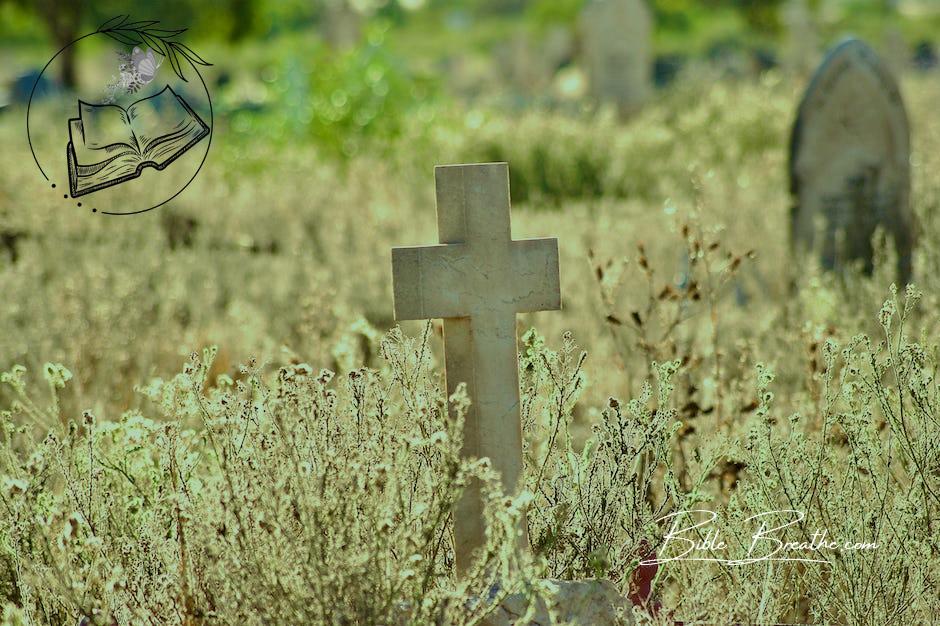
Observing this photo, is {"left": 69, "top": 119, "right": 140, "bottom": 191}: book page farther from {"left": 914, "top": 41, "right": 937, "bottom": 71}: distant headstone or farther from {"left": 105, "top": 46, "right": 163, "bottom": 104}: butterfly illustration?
{"left": 914, "top": 41, "right": 937, "bottom": 71}: distant headstone

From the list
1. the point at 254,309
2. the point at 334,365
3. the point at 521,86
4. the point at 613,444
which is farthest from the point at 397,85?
the point at 521,86

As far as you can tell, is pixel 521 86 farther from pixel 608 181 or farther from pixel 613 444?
pixel 613 444

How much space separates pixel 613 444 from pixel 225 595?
929mm

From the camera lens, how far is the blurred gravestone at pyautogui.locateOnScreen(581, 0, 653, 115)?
15484 millimetres

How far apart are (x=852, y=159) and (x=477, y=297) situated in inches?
143

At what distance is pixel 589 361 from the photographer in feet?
14.7

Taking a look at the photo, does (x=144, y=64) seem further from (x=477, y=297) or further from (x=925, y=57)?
(x=925, y=57)

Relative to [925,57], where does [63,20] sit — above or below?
above

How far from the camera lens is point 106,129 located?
902 cm

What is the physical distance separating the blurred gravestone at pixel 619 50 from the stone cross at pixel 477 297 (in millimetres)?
13352

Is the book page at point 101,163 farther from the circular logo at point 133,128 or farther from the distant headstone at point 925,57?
the distant headstone at point 925,57

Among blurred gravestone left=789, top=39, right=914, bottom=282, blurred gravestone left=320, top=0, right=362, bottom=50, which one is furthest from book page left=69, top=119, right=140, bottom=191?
blurred gravestone left=320, top=0, right=362, bottom=50

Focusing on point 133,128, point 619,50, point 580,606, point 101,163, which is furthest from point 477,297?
point 619,50

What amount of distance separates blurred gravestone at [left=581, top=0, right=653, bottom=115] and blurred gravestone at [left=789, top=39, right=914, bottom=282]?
10.1 meters
